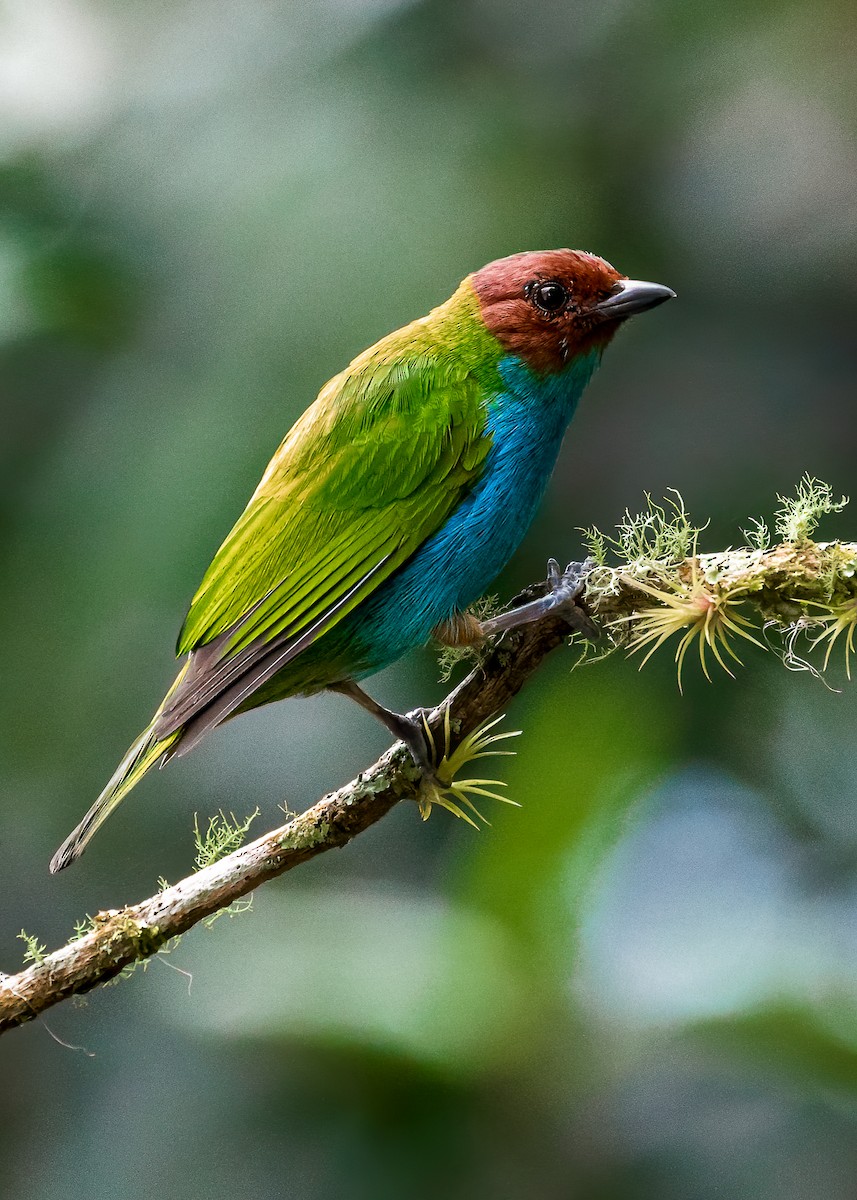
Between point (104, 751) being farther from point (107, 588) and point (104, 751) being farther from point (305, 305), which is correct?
point (305, 305)

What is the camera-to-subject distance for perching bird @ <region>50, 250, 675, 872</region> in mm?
2426

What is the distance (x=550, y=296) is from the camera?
2.69 meters

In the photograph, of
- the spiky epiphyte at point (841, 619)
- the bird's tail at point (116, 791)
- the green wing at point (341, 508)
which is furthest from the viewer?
the green wing at point (341, 508)

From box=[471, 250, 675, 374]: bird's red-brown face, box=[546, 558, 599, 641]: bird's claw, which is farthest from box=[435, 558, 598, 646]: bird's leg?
box=[471, 250, 675, 374]: bird's red-brown face

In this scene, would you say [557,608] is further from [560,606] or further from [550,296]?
[550,296]

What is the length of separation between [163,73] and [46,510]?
56.4 inches

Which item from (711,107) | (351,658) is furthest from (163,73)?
(351,658)

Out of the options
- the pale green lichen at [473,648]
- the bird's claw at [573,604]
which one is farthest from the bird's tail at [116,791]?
the bird's claw at [573,604]

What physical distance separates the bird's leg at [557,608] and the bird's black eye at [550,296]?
26.5 inches

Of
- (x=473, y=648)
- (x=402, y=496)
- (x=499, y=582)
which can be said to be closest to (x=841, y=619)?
(x=473, y=648)

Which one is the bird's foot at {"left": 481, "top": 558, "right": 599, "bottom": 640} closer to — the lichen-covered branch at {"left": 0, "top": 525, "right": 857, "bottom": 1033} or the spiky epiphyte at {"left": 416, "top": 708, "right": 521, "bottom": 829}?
the lichen-covered branch at {"left": 0, "top": 525, "right": 857, "bottom": 1033}

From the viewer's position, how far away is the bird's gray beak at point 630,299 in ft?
→ 8.55

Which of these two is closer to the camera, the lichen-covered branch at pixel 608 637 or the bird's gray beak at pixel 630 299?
the lichen-covered branch at pixel 608 637

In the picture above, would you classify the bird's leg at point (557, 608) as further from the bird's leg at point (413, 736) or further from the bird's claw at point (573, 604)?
the bird's leg at point (413, 736)
